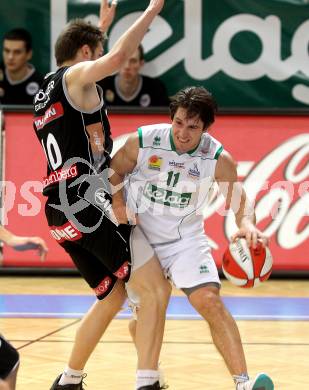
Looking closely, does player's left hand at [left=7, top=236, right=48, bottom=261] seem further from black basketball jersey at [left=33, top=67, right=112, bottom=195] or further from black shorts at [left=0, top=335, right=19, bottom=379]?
black basketball jersey at [left=33, top=67, right=112, bottom=195]

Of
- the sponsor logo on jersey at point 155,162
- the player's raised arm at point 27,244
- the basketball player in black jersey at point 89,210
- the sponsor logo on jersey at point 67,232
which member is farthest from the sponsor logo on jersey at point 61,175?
the player's raised arm at point 27,244

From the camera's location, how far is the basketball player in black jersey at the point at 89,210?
20.6ft

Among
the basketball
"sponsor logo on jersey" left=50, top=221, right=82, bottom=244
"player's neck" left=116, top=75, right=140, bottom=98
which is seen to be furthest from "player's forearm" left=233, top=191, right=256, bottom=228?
"player's neck" left=116, top=75, right=140, bottom=98

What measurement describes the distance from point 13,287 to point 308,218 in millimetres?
3277

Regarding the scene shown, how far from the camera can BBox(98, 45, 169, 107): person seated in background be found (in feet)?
40.1

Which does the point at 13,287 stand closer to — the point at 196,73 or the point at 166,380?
the point at 196,73

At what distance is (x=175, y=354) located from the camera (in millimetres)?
7906

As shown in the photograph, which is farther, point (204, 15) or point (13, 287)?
point (204, 15)

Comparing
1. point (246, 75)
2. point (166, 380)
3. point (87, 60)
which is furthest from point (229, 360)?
point (246, 75)

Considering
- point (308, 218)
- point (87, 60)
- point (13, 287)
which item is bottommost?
point (13, 287)

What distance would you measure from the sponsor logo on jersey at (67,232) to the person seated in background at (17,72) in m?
6.07

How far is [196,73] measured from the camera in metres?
12.8

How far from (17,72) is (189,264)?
6.61 metres

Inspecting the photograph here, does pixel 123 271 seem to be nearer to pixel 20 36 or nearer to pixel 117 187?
pixel 117 187
